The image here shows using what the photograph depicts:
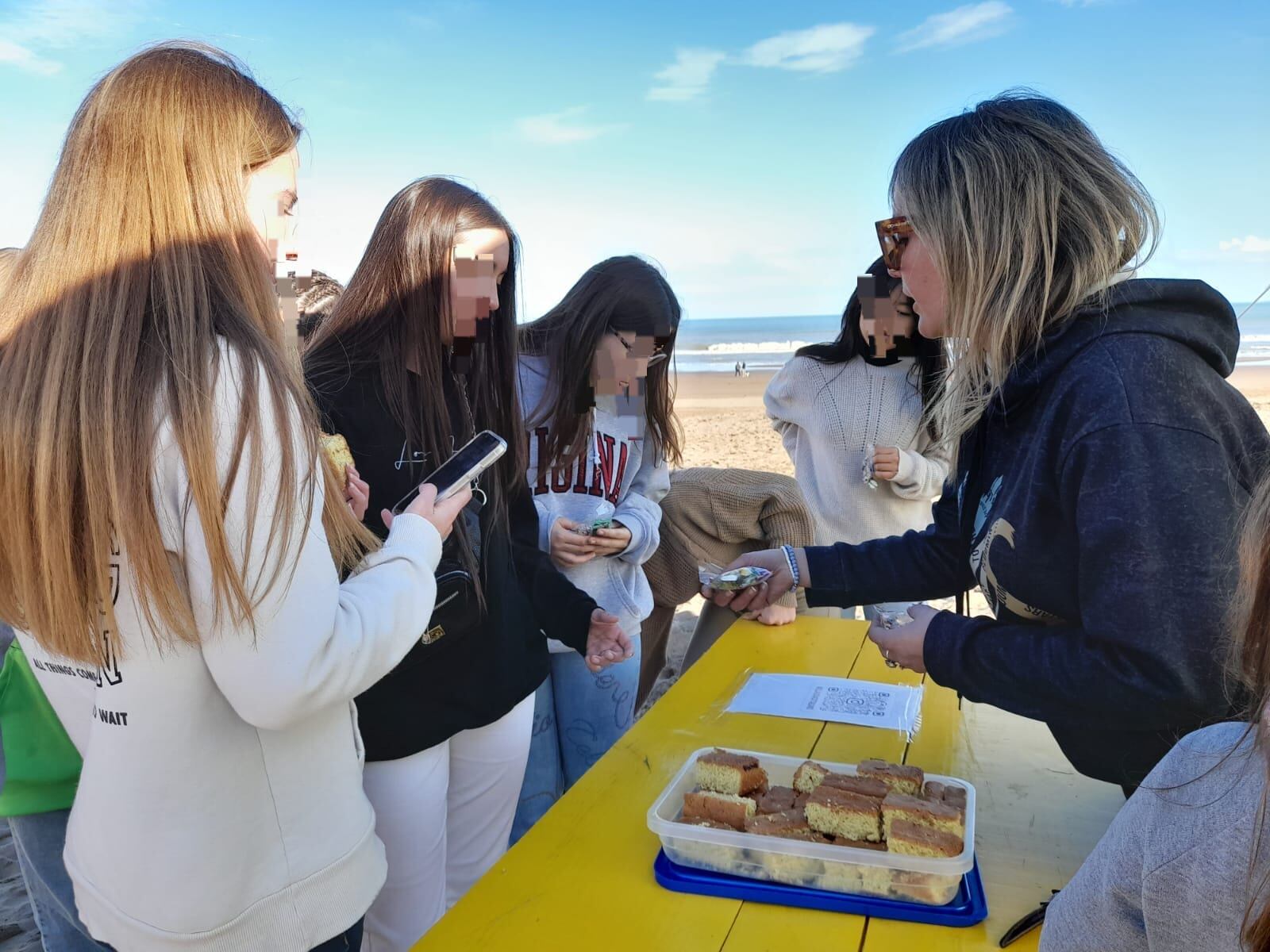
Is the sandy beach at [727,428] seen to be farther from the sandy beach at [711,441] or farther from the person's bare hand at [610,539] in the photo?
the person's bare hand at [610,539]

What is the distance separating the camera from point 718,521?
10.8 feet

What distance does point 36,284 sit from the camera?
3.79 ft

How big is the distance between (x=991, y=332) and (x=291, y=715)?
124cm

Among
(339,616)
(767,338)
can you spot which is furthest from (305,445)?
(767,338)

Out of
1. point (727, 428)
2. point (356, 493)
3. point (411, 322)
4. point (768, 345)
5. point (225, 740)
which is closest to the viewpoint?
point (225, 740)

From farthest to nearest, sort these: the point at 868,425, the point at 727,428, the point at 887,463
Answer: the point at 727,428
the point at 868,425
the point at 887,463

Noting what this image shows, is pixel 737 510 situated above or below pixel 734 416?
above

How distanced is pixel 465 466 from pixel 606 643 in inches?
29.1

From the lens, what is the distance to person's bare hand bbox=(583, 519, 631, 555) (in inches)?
106

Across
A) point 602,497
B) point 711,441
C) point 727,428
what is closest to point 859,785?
point 602,497

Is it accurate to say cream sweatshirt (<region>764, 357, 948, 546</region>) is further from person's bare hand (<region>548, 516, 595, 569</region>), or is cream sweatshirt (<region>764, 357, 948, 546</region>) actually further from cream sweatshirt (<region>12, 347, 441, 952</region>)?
cream sweatshirt (<region>12, 347, 441, 952</region>)

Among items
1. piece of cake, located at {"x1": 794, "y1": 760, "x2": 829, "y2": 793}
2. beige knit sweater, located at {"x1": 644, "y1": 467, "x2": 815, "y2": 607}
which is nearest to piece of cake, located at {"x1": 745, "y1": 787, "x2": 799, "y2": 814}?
piece of cake, located at {"x1": 794, "y1": 760, "x2": 829, "y2": 793}

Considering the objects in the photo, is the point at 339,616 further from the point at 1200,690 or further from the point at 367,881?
the point at 1200,690

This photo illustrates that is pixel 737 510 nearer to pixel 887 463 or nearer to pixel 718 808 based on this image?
pixel 887 463
